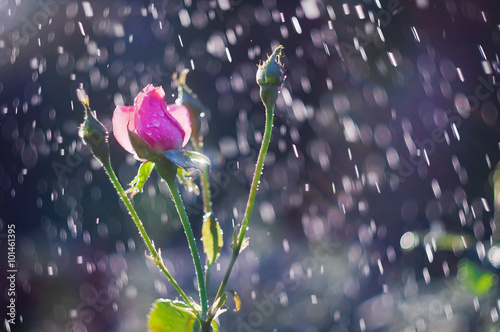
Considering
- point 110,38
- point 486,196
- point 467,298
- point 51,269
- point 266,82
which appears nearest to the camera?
point 266,82

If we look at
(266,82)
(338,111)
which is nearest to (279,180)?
(338,111)

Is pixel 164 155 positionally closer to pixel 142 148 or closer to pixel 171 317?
pixel 142 148

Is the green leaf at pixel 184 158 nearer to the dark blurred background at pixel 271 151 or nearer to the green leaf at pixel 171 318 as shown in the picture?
the green leaf at pixel 171 318

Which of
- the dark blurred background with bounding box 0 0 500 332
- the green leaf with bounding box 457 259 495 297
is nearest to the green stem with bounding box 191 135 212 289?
the green leaf with bounding box 457 259 495 297

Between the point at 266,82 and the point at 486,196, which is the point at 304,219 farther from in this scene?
the point at 266,82

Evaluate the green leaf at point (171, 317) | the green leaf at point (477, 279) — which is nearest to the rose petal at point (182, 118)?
the green leaf at point (171, 317)

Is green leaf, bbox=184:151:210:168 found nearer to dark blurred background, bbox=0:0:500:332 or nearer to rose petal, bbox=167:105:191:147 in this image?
rose petal, bbox=167:105:191:147
